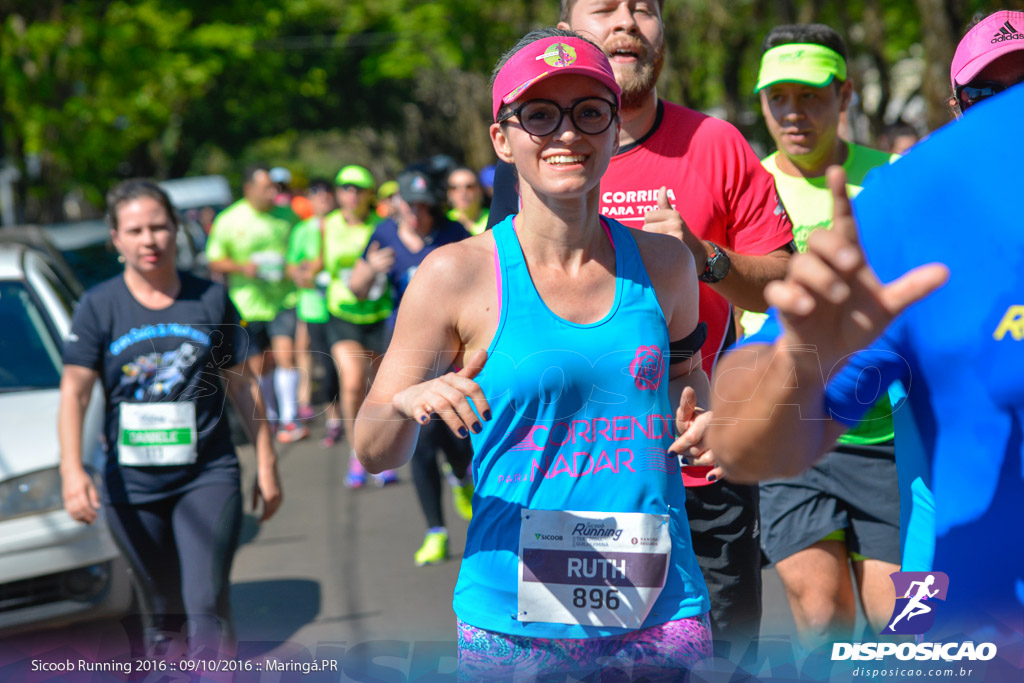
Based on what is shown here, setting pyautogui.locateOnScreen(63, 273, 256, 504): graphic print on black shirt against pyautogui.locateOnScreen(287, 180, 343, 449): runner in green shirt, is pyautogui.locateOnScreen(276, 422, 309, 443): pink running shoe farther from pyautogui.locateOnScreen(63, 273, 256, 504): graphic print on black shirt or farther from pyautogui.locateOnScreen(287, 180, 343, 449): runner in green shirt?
pyautogui.locateOnScreen(63, 273, 256, 504): graphic print on black shirt

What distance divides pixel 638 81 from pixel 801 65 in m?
1.20

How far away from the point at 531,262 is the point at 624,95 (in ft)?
3.39

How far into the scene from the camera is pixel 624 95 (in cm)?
328

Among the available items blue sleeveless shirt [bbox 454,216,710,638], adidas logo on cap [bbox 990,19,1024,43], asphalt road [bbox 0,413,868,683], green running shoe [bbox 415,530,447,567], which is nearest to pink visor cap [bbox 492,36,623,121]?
blue sleeveless shirt [bbox 454,216,710,638]

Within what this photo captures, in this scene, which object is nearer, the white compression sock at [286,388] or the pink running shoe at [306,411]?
the white compression sock at [286,388]

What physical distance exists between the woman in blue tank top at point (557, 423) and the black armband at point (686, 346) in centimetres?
20

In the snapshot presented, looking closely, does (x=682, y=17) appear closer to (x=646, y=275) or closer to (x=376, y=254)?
(x=376, y=254)

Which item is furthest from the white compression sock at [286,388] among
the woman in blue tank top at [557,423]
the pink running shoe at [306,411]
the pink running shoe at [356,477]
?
the woman in blue tank top at [557,423]

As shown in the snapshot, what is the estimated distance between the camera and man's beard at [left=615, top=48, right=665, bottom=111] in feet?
10.7

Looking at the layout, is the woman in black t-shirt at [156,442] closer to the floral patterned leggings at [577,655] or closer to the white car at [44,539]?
the white car at [44,539]

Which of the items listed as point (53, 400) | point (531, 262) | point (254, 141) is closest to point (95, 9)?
point (53, 400)

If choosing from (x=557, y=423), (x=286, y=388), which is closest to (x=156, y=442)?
(x=557, y=423)

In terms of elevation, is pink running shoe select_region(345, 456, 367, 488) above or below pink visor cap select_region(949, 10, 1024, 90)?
below

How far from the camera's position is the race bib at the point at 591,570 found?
2371mm
